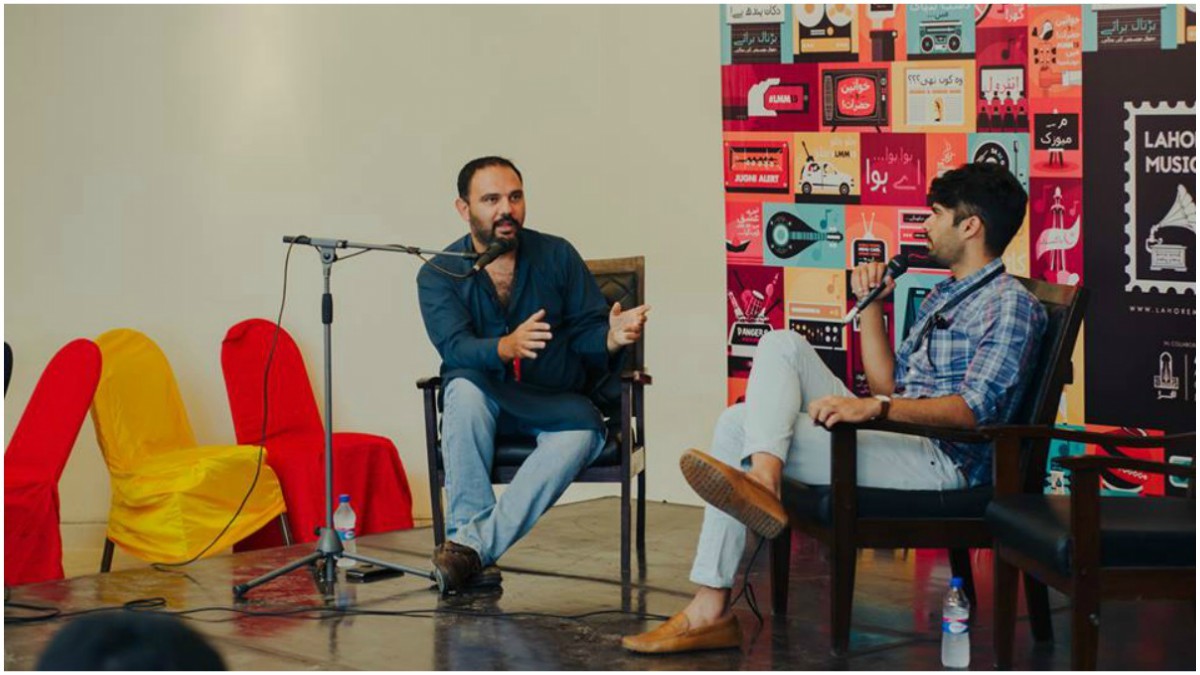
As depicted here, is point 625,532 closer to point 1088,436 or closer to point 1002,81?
point 1088,436

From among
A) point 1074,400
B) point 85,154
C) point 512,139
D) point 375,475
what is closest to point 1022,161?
point 1074,400

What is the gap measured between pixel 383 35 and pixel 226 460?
1.81m

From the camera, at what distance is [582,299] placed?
4672mm

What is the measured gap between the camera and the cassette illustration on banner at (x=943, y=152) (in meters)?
5.03

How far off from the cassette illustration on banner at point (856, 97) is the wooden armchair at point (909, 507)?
1624 millimetres

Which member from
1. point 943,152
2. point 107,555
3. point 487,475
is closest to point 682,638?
point 487,475

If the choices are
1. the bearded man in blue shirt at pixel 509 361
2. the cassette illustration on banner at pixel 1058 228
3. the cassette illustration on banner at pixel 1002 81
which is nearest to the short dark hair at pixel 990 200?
the bearded man in blue shirt at pixel 509 361

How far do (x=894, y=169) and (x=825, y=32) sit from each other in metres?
0.50

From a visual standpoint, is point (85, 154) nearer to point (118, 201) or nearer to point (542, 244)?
point (118, 201)

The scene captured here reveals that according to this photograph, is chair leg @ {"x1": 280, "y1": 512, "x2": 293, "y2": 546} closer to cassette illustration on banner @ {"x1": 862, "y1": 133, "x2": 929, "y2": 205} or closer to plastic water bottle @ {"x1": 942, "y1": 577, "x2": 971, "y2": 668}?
cassette illustration on banner @ {"x1": 862, "y1": 133, "x2": 929, "y2": 205}

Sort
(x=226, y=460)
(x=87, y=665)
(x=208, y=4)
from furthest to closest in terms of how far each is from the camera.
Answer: (x=208, y=4) < (x=226, y=460) < (x=87, y=665)

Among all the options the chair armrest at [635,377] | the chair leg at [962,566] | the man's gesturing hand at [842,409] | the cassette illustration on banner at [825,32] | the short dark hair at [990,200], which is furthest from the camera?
the cassette illustration on banner at [825,32]

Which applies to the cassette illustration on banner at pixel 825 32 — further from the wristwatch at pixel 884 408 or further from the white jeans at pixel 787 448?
the wristwatch at pixel 884 408

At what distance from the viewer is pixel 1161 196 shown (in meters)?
4.59
